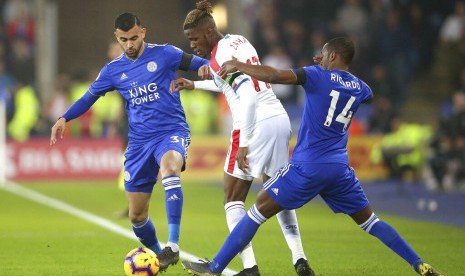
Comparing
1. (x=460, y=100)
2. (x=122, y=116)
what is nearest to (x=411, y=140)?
(x=460, y=100)

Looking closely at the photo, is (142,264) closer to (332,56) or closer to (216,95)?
(332,56)

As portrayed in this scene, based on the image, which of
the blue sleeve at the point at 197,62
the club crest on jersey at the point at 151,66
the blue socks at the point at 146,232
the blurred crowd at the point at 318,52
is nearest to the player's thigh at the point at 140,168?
the blue socks at the point at 146,232

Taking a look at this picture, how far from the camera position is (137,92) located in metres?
9.67

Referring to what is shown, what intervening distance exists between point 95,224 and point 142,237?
4.32m

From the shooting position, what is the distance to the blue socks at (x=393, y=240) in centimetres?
854

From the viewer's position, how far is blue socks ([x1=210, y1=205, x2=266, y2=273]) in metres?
8.37

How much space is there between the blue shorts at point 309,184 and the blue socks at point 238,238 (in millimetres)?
212

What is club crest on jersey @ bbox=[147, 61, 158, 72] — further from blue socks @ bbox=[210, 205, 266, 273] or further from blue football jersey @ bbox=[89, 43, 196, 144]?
blue socks @ bbox=[210, 205, 266, 273]

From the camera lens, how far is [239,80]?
8.70 metres

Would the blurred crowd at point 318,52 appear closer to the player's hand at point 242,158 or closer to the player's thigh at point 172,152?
the player's thigh at point 172,152

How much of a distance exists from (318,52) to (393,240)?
1646 cm

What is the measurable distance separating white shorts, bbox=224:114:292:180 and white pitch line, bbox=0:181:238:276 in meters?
0.89

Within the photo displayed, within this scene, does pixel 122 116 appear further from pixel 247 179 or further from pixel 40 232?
pixel 247 179

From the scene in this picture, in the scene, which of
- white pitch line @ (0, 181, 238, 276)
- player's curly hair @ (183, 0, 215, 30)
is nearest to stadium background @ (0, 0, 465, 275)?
white pitch line @ (0, 181, 238, 276)
